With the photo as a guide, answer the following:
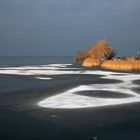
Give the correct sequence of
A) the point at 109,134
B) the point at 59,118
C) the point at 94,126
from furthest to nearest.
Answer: the point at 59,118
the point at 94,126
the point at 109,134

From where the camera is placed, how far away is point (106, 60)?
2815 inches

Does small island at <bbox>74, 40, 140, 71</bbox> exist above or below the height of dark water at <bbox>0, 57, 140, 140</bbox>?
above

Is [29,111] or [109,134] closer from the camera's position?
[109,134]

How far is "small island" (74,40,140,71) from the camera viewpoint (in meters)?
51.7

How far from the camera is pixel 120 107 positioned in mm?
17500

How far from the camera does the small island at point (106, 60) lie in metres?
51.7

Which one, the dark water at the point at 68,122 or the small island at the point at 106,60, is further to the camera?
the small island at the point at 106,60

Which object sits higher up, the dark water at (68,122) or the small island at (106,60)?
the small island at (106,60)

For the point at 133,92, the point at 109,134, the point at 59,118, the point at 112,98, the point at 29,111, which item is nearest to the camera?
the point at 109,134

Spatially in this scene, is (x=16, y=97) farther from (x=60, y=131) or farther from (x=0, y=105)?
(x=60, y=131)

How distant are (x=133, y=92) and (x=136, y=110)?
274 inches

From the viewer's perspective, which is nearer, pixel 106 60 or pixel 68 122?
pixel 68 122

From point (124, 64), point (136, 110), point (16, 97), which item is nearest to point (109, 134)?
point (136, 110)

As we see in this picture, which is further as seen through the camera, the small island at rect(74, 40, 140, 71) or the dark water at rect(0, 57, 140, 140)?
the small island at rect(74, 40, 140, 71)
